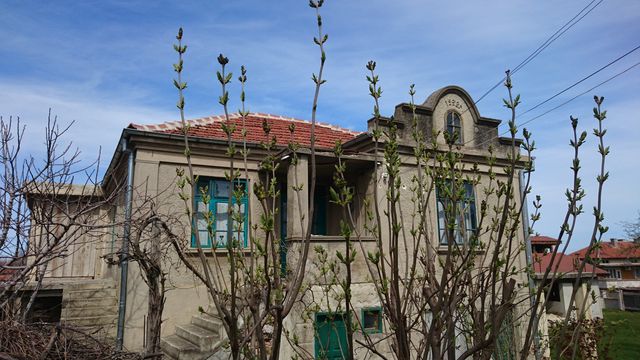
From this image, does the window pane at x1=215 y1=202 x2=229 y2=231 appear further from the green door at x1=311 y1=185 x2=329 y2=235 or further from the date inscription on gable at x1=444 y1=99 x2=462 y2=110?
the date inscription on gable at x1=444 y1=99 x2=462 y2=110

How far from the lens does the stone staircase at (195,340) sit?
7938 mm

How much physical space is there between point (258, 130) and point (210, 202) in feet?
14.0

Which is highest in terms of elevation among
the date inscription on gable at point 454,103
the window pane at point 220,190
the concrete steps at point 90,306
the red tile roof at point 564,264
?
the date inscription on gable at point 454,103

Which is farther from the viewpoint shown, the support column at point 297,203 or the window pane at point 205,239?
the window pane at point 205,239

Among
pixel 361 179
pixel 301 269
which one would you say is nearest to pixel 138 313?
pixel 361 179

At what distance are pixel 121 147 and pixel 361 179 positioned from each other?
5566 mm

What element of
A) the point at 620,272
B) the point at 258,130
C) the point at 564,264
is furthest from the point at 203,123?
the point at 620,272

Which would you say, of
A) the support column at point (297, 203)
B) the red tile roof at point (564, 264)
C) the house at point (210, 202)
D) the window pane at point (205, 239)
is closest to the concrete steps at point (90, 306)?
the house at point (210, 202)

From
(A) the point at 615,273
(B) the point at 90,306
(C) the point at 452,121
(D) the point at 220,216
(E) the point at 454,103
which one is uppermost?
(E) the point at 454,103

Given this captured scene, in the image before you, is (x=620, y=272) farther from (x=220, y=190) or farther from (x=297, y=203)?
(x=220, y=190)

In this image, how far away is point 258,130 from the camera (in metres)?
11.9

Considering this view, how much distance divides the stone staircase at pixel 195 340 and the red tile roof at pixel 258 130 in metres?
3.97

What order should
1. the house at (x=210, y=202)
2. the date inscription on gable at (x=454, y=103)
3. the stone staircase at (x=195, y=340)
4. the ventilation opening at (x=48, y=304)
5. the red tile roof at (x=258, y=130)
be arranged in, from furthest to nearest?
the date inscription on gable at (x=454, y=103) → the red tile roof at (x=258, y=130) → the ventilation opening at (x=48, y=304) → the house at (x=210, y=202) → the stone staircase at (x=195, y=340)

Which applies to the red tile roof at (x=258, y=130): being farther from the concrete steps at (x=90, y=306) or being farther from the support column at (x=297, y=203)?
the concrete steps at (x=90, y=306)
